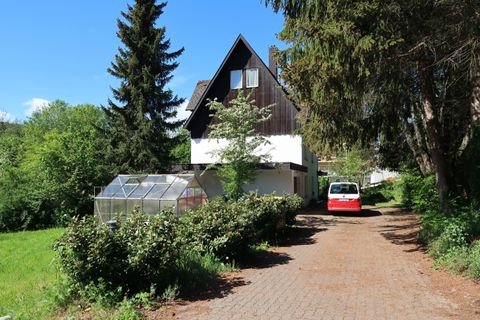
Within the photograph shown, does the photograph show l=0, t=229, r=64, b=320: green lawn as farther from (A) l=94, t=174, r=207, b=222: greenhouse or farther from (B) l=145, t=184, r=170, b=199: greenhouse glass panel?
(B) l=145, t=184, r=170, b=199: greenhouse glass panel

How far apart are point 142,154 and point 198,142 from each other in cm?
367

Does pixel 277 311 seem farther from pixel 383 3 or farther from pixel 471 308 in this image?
pixel 383 3

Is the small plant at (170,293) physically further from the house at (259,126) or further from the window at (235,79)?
the window at (235,79)

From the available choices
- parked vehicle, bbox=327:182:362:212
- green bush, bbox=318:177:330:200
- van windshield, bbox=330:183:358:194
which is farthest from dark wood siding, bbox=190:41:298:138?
green bush, bbox=318:177:330:200

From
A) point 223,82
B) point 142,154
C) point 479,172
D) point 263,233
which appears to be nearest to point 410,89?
point 479,172

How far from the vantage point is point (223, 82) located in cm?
2816

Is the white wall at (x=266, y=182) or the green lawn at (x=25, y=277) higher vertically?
the white wall at (x=266, y=182)

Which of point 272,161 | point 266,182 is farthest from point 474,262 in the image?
point 266,182

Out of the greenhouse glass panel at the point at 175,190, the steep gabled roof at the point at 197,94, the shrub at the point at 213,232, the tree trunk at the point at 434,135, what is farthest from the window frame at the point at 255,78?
the shrub at the point at 213,232

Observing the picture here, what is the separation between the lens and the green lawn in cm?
697

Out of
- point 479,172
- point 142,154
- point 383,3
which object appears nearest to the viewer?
point 383,3

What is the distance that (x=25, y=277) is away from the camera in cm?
1103

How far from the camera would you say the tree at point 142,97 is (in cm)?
2814

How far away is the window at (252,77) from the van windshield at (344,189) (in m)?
8.08
